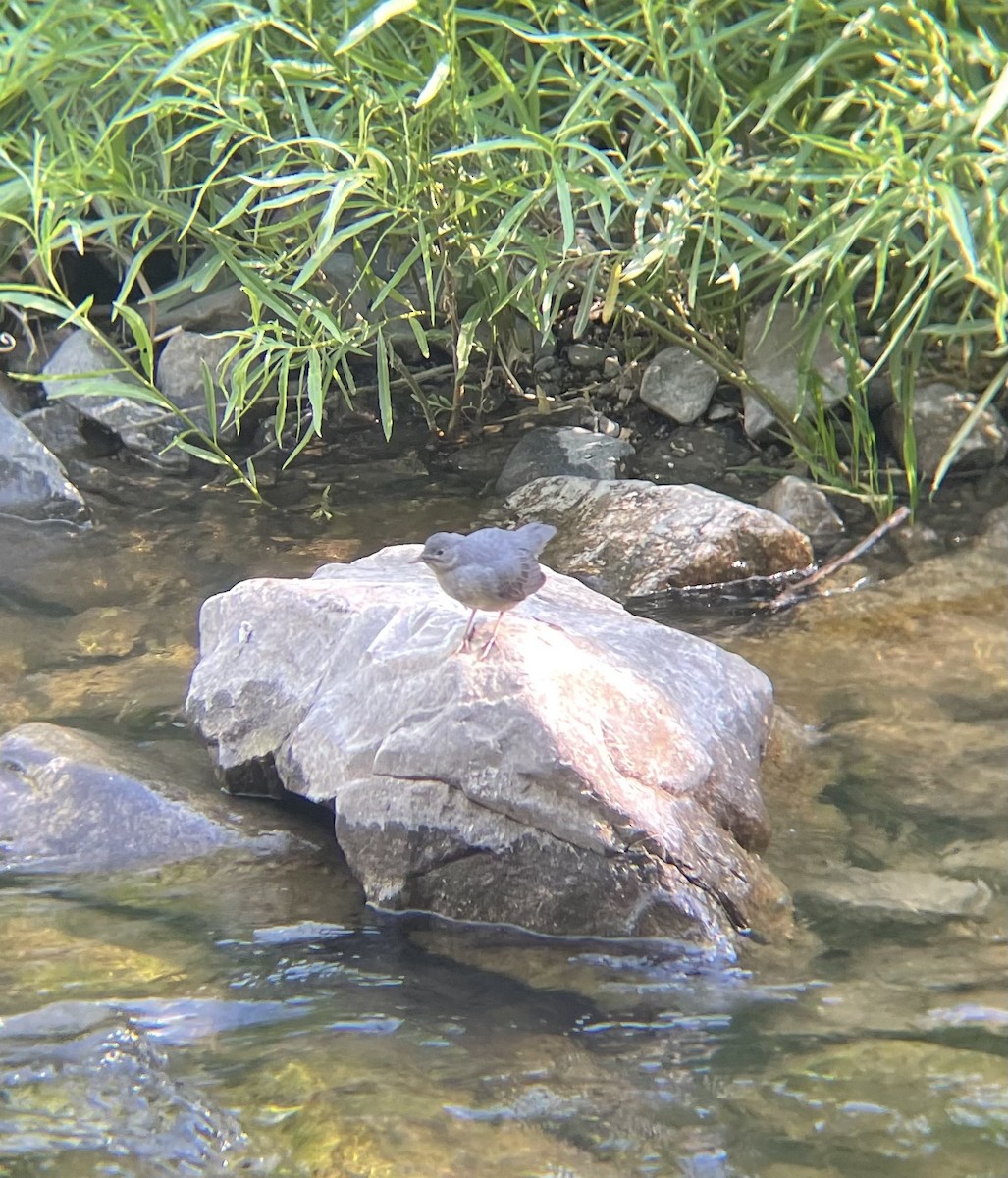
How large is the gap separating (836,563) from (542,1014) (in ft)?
8.10

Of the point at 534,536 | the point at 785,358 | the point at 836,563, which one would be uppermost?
the point at 785,358

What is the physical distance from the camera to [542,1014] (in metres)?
2.76

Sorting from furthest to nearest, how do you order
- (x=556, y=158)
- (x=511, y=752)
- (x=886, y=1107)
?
(x=556, y=158) < (x=511, y=752) < (x=886, y=1107)

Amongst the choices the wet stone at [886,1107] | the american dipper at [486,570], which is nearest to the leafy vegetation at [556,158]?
the american dipper at [486,570]

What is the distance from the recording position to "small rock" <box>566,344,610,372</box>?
6.03 meters

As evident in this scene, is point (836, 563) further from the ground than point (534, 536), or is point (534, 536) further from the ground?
point (534, 536)

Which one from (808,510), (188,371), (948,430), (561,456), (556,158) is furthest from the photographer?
(188,371)

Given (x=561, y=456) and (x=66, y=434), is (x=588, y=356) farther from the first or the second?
(x=66, y=434)

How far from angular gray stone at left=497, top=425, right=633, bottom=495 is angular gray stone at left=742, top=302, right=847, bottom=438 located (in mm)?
592

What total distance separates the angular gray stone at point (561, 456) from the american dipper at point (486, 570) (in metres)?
2.01

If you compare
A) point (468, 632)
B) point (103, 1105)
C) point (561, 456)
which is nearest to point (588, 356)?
point (561, 456)

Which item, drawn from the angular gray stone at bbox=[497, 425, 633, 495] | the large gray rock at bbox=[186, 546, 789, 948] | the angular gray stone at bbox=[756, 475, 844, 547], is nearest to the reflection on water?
the large gray rock at bbox=[186, 546, 789, 948]

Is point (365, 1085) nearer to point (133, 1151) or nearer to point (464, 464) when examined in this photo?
point (133, 1151)

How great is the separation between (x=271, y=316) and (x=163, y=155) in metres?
1.16
